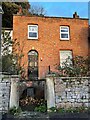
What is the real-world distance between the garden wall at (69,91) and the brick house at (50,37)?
29.3ft

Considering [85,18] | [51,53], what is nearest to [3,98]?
[51,53]

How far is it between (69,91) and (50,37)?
33.2 feet

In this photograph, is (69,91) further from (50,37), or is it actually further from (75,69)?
(50,37)

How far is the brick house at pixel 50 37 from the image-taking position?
58.9ft

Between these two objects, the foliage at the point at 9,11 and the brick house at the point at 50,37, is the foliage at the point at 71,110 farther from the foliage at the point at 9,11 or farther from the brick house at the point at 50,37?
the foliage at the point at 9,11

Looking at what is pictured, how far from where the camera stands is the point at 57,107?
8391 millimetres

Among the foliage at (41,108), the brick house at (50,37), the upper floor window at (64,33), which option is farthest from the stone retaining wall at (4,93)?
the upper floor window at (64,33)

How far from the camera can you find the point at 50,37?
1831 centimetres

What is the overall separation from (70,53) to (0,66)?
33.2ft

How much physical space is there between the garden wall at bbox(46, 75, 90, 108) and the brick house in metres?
8.92

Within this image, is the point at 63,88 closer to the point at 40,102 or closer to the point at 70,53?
the point at 40,102

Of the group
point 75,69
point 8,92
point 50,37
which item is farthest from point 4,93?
point 50,37

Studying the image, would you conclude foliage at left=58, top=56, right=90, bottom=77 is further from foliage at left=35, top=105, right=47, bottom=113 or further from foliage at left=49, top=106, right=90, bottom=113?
foliage at left=35, top=105, right=47, bottom=113

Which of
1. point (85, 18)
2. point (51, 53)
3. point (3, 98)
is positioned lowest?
point (3, 98)
